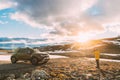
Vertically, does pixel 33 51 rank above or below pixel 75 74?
above

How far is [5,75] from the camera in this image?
2742cm

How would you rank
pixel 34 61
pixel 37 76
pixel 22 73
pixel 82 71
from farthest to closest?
pixel 34 61, pixel 82 71, pixel 22 73, pixel 37 76

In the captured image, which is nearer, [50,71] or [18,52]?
[50,71]

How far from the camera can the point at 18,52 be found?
1463 inches

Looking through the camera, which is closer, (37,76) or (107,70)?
(37,76)

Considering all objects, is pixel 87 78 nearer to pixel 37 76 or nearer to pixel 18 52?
pixel 37 76

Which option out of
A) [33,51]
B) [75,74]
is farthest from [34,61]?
[75,74]

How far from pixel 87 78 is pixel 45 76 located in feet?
15.5

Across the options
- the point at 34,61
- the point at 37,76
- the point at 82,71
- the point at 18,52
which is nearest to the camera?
the point at 37,76

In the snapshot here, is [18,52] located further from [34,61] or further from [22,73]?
[22,73]

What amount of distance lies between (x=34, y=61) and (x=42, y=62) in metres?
1.84

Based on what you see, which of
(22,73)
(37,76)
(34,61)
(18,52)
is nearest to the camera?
(37,76)

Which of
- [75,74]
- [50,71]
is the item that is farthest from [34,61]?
[75,74]

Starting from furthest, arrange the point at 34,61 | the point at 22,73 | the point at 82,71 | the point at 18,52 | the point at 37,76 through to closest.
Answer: the point at 18,52 < the point at 34,61 < the point at 82,71 < the point at 22,73 < the point at 37,76
